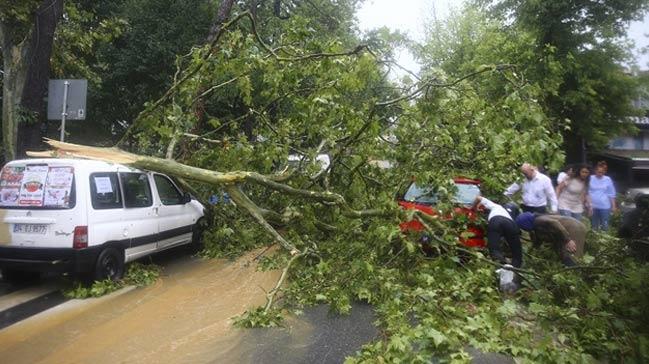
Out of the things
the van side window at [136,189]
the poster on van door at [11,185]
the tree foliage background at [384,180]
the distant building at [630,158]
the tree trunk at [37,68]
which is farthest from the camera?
the distant building at [630,158]

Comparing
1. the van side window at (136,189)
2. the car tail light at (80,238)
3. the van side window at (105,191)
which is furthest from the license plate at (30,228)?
the van side window at (136,189)

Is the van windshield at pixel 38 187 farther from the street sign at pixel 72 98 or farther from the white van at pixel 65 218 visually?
the street sign at pixel 72 98

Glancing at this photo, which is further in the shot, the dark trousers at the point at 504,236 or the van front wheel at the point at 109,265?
the van front wheel at the point at 109,265

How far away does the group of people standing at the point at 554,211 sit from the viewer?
6262 mm

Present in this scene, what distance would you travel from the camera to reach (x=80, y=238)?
20.1 ft

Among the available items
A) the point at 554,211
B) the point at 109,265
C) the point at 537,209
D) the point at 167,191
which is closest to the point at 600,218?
the point at 554,211

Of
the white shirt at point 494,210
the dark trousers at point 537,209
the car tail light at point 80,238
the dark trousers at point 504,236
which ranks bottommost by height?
the car tail light at point 80,238

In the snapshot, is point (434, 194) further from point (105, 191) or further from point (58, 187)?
point (58, 187)

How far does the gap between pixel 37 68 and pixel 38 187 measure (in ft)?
10.7

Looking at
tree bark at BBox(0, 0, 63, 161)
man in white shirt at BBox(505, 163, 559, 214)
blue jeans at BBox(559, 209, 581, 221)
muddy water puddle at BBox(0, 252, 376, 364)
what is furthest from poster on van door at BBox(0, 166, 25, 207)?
blue jeans at BBox(559, 209, 581, 221)

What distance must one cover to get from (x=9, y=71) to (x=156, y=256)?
4.05 meters

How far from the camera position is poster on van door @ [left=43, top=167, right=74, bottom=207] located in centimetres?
617

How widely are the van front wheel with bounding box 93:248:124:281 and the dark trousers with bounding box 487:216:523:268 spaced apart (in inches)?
184

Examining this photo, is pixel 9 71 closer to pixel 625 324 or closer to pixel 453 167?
pixel 453 167
